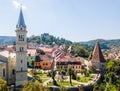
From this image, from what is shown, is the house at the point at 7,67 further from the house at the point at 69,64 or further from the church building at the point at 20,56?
the house at the point at 69,64

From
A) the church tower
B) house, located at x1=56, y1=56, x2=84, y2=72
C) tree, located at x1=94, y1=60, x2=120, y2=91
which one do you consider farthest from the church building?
house, located at x1=56, y1=56, x2=84, y2=72

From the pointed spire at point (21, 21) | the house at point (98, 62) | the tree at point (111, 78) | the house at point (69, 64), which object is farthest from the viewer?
the house at point (69, 64)

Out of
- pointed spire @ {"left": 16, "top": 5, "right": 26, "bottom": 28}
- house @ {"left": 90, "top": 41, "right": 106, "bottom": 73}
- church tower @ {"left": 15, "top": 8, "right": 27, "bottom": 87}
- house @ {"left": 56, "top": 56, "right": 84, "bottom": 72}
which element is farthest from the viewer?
house @ {"left": 56, "top": 56, "right": 84, "bottom": 72}

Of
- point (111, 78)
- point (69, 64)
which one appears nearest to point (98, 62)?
point (69, 64)

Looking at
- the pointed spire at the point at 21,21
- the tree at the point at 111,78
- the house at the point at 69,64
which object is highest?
the pointed spire at the point at 21,21

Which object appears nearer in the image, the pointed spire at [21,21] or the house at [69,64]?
the pointed spire at [21,21]

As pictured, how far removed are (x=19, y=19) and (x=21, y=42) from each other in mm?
3717

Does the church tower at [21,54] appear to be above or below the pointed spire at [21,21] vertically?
below

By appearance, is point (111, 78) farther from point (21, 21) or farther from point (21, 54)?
point (21, 21)

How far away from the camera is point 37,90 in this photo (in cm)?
3225

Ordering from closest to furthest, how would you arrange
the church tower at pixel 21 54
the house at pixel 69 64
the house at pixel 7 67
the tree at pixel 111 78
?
the church tower at pixel 21 54
the house at pixel 7 67
the tree at pixel 111 78
the house at pixel 69 64

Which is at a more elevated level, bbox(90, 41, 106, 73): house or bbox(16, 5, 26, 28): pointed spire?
bbox(16, 5, 26, 28): pointed spire

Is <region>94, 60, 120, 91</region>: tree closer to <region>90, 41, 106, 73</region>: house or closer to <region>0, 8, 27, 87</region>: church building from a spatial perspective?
<region>90, 41, 106, 73</region>: house

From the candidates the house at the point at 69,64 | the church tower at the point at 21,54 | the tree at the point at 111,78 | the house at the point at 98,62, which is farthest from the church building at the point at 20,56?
→ the house at the point at 98,62
